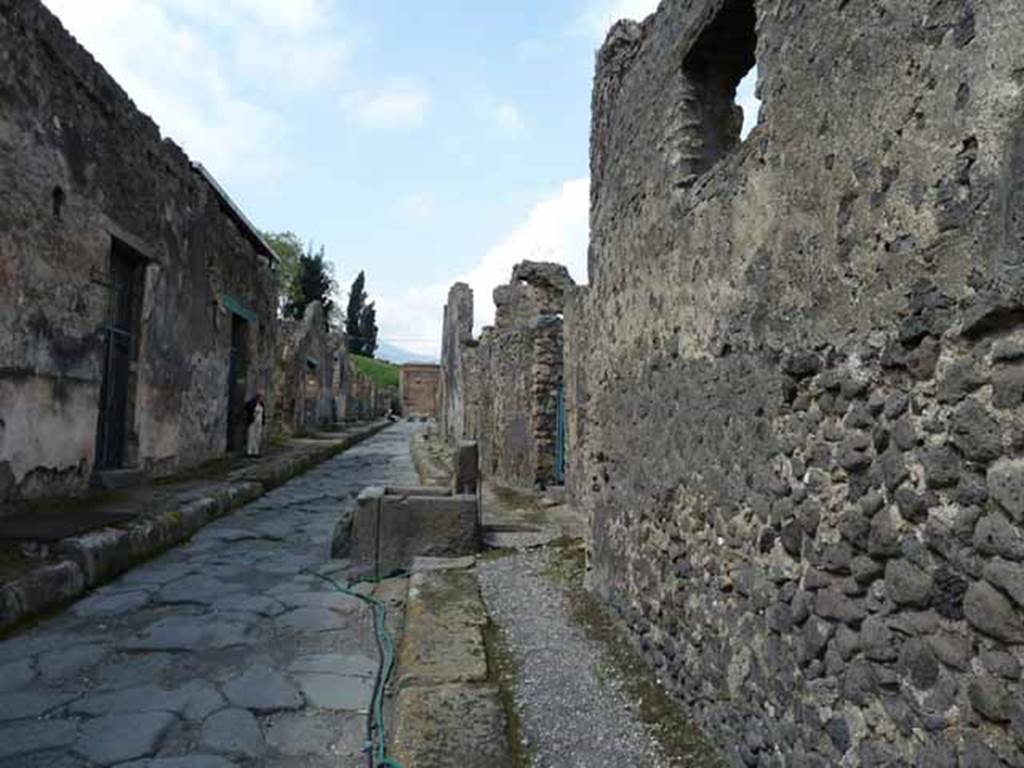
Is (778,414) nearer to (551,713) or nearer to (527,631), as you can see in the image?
(551,713)

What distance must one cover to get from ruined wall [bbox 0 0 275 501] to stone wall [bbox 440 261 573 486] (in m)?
3.91

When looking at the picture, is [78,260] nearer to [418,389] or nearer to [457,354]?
[457,354]

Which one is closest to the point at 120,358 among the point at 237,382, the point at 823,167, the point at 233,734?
the point at 237,382

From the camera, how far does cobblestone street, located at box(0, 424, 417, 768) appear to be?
2344 mm

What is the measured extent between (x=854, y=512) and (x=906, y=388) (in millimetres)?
337

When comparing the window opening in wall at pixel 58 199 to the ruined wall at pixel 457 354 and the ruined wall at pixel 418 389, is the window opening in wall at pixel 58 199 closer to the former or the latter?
the ruined wall at pixel 457 354

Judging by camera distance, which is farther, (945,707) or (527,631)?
(527,631)

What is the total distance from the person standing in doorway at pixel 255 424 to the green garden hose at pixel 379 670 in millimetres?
6324

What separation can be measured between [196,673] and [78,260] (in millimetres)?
3856

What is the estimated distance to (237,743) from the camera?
2.39 meters

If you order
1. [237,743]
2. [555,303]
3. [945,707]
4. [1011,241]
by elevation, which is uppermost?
[555,303]

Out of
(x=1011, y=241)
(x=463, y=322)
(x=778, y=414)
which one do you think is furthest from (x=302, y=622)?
(x=463, y=322)

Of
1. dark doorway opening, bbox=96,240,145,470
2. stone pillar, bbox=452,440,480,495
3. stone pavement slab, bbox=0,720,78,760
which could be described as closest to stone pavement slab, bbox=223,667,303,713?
stone pavement slab, bbox=0,720,78,760

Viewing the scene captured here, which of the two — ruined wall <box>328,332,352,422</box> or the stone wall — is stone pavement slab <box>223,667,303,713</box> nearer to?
the stone wall
